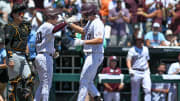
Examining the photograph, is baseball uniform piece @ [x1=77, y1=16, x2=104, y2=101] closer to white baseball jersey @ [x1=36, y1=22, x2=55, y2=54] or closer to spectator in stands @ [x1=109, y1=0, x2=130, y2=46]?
white baseball jersey @ [x1=36, y1=22, x2=55, y2=54]

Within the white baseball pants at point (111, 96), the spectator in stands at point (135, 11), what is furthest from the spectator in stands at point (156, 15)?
the white baseball pants at point (111, 96)

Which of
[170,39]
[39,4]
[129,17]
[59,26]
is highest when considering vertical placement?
[39,4]

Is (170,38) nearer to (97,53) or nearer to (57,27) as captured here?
(97,53)

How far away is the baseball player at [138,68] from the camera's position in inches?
280

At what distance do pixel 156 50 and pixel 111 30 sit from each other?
156 centimetres

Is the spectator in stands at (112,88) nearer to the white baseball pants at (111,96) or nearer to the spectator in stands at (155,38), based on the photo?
the white baseball pants at (111,96)

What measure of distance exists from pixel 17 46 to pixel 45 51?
44cm

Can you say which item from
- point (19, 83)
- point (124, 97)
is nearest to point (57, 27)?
point (19, 83)

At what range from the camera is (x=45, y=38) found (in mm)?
5895

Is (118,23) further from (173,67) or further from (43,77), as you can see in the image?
(43,77)

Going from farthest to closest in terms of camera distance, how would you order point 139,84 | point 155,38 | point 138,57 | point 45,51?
point 155,38
point 138,57
point 139,84
point 45,51

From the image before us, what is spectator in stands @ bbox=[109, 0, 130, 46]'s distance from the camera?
884cm

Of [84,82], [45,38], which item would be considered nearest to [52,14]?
[45,38]

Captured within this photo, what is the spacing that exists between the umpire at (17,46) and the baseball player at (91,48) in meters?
0.81
